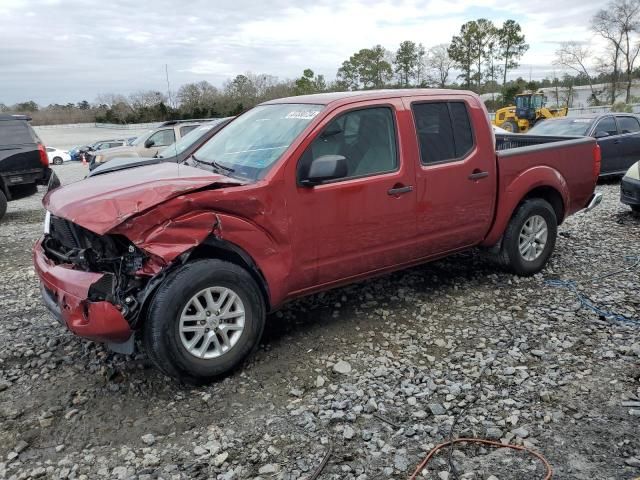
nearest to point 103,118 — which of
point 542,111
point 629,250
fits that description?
point 542,111

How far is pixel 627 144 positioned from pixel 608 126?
559 mm

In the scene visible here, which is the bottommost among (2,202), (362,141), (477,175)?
(2,202)

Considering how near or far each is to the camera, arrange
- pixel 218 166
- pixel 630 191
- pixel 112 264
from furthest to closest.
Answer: pixel 630 191, pixel 218 166, pixel 112 264

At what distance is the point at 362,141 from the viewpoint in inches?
167

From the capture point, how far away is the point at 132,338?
341 cm

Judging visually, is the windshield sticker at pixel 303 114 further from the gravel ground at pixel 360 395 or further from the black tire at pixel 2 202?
the black tire at pixel 2 202

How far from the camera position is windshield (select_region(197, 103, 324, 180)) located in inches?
155

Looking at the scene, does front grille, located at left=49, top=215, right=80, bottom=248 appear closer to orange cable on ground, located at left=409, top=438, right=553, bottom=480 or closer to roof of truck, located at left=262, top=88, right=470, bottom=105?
roof of truck, located at left=262, top=88, right=470, bottom=105

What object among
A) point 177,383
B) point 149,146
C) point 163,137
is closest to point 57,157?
point 163,137

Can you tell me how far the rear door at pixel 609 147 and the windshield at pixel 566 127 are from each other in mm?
239

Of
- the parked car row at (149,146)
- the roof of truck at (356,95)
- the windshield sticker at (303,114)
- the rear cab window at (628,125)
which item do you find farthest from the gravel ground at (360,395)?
the parked car row at (149,146)

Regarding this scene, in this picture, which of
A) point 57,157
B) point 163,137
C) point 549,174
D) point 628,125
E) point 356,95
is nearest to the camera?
point 356,95

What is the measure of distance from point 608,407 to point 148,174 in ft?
11.1

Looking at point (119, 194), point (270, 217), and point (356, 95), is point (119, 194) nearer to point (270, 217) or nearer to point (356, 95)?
point (270, 217)
